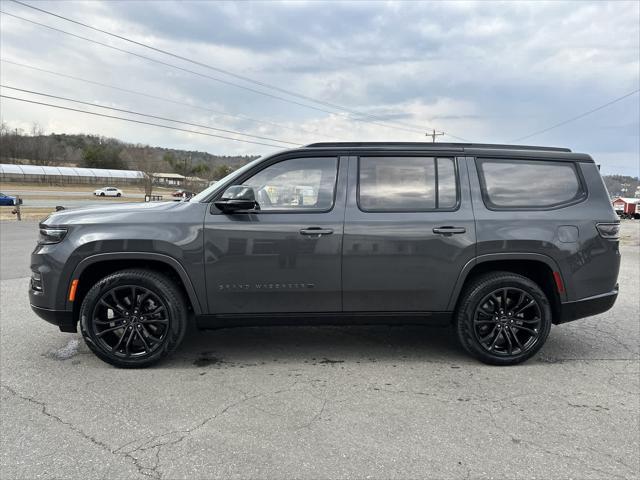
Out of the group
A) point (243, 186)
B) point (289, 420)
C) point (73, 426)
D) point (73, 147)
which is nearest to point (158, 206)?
point (243, 186)

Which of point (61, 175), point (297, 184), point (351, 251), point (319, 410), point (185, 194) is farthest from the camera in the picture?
point (61, 175)

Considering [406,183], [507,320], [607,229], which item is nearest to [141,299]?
[406,183]

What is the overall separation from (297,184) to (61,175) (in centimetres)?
9347

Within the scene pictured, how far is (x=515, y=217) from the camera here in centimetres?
377

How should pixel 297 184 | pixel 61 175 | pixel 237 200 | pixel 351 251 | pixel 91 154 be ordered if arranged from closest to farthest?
pixel 237 200
pixel 351 251
pixel 297 184
pixel 61 175
pixel 91 154

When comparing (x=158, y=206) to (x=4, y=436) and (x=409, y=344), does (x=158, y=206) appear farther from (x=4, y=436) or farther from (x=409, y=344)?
(x=409, y=344)

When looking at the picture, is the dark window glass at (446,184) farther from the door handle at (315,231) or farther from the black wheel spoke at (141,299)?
the black wheel spoke at (141,299)

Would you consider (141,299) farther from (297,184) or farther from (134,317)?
(297,184)

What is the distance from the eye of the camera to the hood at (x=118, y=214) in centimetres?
361

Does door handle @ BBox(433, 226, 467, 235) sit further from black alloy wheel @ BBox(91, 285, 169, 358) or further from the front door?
black alloy wheel @ BBox(91, 285, 169, 358)

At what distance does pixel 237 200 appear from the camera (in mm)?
3539

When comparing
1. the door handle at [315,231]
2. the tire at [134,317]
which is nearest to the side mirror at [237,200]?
the door handle at [315,231]

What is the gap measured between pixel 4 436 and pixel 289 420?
178cm

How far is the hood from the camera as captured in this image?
3.61 metres
